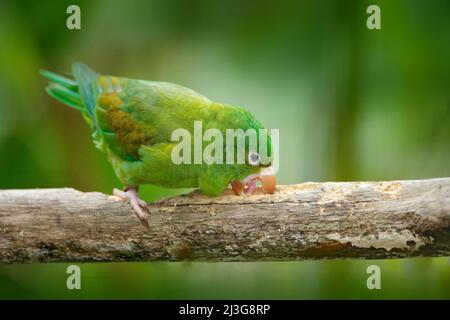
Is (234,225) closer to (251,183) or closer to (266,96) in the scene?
(251,183)

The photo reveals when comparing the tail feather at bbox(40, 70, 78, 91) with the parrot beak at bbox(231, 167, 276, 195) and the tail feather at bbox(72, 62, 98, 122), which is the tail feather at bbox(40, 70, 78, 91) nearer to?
the tail feather at bbox(72, 62, 98, 122)

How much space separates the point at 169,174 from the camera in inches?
85.2

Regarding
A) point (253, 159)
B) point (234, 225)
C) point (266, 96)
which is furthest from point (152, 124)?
point (266, 96)

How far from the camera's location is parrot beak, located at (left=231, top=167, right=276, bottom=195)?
6.70 feet

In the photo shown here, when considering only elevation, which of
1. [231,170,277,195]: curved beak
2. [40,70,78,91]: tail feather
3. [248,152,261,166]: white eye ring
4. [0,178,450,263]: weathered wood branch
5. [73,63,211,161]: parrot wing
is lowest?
[0,178,450,263]: weathered wood branch

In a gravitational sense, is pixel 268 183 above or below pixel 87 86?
below

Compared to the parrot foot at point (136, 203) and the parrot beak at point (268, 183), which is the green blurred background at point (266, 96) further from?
the parrot beak at point (268, 183)

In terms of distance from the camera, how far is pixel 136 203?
2.08 m

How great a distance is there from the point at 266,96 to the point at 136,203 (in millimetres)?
1196

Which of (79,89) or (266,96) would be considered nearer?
(79,89)

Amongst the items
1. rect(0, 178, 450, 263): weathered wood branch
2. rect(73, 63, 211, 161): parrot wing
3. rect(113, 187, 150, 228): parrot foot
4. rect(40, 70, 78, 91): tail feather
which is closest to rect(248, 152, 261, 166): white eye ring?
rect(0, 178, 450, 263): weathered wood branch

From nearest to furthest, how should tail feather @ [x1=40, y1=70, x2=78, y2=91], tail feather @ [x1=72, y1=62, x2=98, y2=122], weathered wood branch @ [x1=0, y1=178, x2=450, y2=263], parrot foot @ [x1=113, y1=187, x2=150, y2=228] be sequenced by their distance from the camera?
1. weathered wood branch @ [x1=0, y1=178, x2=450, y2=263]
2. parrot foot @ [x1=113, y1=187, x2=150, y2=228]
3. tail feather @ [x1=72, y1=62, x2=98, y2=122]
4. tail feather @ [x1=40, y1=70, x2=78, y2=91]

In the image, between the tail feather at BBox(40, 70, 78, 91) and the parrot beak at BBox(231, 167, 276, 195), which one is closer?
the parrot beak at BBox(231, 167, 276, 195)

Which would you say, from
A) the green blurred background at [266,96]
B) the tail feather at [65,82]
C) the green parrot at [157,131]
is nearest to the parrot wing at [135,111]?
the green parrot at [157,131]
